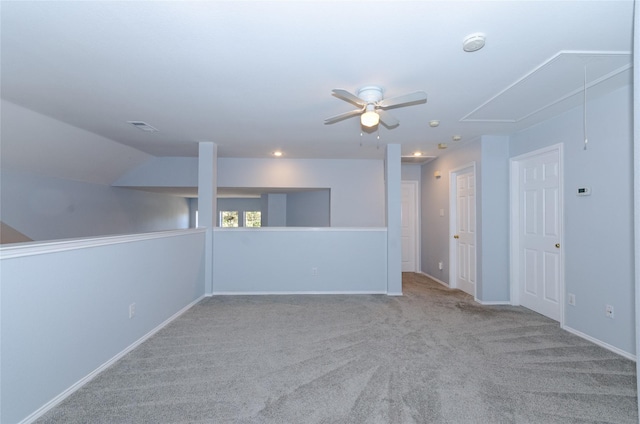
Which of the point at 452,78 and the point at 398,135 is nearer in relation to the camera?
the point at 452,78

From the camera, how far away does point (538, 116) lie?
343 cm

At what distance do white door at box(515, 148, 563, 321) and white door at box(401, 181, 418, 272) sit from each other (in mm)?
2463

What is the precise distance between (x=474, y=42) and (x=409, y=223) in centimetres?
483

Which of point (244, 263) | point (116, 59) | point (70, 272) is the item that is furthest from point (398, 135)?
point (70, 272)

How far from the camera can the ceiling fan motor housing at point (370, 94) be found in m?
2.62

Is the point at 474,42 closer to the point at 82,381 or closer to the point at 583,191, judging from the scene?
the point at 583,191

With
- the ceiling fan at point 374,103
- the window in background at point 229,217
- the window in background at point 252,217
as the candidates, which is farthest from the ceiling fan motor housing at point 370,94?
the window in background at point 229,217

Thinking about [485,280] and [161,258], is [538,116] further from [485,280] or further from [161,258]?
[161,258]

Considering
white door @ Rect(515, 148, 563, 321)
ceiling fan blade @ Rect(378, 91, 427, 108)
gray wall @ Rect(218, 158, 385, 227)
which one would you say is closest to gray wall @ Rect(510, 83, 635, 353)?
white door @ Rect(515, 148, 563, 321)

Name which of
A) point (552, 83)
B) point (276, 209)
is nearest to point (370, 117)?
point (552, 83)

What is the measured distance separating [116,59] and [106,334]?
83.2 inches

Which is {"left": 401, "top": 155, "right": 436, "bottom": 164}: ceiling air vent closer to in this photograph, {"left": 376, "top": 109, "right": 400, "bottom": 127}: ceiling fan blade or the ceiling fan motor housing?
{"left": 376, "top": 109, "right": 400, "bottom": 127}: ceiling fan blade

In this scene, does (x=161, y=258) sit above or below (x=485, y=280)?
above

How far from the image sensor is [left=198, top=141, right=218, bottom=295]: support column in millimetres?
4656
